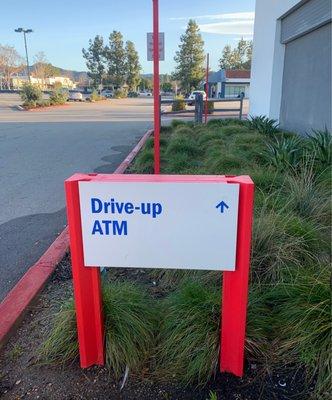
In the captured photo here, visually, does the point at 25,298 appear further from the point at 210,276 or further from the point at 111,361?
the point at 210,276

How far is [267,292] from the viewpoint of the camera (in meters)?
2.60

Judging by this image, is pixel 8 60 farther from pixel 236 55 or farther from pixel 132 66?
pixel 236 55

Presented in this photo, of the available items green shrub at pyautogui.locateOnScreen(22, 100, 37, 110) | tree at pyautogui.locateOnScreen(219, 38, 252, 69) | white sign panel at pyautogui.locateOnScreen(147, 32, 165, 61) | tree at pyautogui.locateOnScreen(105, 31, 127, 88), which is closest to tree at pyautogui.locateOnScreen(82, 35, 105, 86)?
tree at pyautogui.locateOnScreen(105, 31, 127, 88)

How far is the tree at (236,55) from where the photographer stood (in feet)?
342

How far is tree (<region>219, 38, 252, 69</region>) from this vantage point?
10438 cm

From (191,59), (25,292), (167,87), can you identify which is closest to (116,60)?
(167,87)

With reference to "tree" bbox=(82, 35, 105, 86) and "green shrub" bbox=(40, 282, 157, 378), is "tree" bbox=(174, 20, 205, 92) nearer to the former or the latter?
"tree" bbox=(82, 35, 105, 86)

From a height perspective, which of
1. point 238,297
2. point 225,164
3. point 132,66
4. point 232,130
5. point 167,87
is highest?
point 132,66

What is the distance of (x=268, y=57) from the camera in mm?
11633

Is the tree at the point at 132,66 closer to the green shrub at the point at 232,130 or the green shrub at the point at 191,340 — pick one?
the green shrub at the point at 232,130

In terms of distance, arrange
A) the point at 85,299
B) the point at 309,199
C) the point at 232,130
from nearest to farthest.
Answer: the point at 85,299, the point at 309,199, the point at 232,130

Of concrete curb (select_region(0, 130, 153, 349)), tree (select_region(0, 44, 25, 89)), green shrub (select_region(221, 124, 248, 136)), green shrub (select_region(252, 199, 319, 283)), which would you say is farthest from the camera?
tree (select_region(0, 44, 25, 89))

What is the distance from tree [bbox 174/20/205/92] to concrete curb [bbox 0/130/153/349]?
248 ft

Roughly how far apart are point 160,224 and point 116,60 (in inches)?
3736
